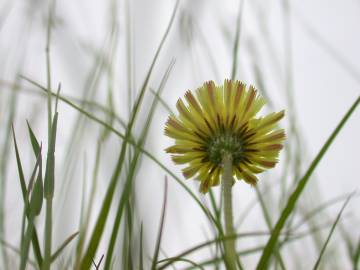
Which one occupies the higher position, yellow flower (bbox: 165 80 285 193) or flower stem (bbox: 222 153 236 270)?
yellow flower (bbox: 165 80 285 193)

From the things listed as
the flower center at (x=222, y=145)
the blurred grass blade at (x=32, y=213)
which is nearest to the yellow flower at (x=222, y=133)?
the flower center at (x=222, y=145)

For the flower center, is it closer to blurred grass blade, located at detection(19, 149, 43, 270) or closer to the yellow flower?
the yellow flower

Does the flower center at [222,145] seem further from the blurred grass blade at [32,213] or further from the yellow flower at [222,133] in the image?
the blurred grass blade at [32,213]

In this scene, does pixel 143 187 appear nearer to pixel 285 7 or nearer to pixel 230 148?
pixel 230 148

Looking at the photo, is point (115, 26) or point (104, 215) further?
point (115, 26)

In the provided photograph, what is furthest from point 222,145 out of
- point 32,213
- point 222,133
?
point 32,213

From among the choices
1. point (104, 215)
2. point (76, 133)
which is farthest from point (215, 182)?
point (76, 133)

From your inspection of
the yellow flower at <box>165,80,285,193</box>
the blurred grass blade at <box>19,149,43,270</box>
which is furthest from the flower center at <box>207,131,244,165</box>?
the blurred grass blade at <box>19,149,43,270</box>
